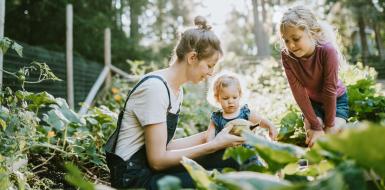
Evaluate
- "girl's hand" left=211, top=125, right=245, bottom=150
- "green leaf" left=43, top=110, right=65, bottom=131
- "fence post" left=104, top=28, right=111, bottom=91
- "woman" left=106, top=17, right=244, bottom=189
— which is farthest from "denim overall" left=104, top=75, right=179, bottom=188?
"fence post" left=104, top=28, right=111, bottom=91

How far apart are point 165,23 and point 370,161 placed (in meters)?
20.8

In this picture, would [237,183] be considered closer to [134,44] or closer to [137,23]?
[134,44]

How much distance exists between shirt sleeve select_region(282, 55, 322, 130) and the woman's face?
924 millimetres

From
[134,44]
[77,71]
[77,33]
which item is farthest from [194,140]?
[134,44]

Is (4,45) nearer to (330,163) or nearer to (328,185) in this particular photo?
(330,163)

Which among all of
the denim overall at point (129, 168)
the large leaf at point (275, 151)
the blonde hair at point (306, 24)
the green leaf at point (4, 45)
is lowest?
the denim overall at point (129, 168)

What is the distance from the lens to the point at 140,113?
7.16ft

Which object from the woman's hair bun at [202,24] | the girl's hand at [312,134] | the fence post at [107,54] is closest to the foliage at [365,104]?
the girl's hand at [312,134]

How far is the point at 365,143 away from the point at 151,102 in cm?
143

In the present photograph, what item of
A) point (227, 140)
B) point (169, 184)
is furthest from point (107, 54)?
point (169, 184)

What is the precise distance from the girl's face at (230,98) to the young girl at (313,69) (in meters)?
0.44

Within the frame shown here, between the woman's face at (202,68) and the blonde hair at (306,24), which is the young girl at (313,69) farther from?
the woman's face at (202,68)

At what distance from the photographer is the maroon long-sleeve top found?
2998mm

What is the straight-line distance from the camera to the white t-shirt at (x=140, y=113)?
2148 mm
